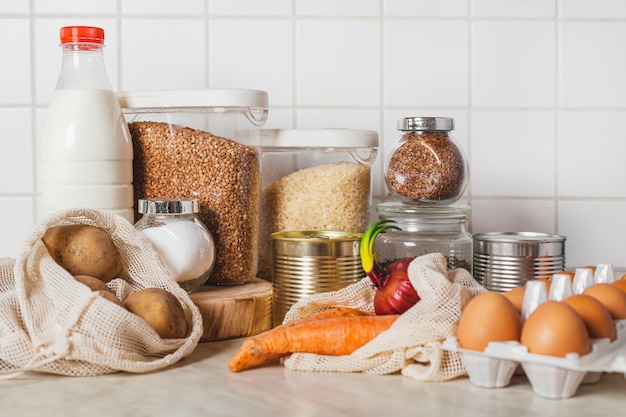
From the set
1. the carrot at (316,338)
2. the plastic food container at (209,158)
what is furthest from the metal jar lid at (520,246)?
the plastic food container at (209,158)

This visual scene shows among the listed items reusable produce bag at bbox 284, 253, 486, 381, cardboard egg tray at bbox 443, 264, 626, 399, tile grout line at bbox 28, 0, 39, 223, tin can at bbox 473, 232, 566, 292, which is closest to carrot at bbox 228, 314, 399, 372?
reusable produce bag at bbox 284, 253, 486, 381

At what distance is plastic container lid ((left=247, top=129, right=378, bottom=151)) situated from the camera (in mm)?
1229

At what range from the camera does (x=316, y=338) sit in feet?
2.99

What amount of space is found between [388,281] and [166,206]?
1.09ft

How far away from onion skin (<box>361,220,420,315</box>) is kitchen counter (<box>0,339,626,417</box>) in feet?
0.40

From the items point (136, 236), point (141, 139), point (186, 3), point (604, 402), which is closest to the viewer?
point (604, 402)

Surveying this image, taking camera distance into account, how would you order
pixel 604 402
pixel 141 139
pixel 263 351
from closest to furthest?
1. pixel 604 402
2. pixel 263 351
3. pixel 141 139

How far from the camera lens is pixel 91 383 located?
85 cm

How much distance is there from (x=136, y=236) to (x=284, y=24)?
1.87 ft

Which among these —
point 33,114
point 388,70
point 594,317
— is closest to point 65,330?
point 594,317

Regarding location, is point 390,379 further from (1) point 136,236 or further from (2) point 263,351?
(1) point 136,236

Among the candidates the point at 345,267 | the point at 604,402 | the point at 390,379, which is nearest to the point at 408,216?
the point at 345,267

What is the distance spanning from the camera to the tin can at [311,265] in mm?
1064

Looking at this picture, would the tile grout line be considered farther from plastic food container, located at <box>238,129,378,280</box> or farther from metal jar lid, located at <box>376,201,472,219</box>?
metal jar lid, located at <box>376,201,472,219</box>
